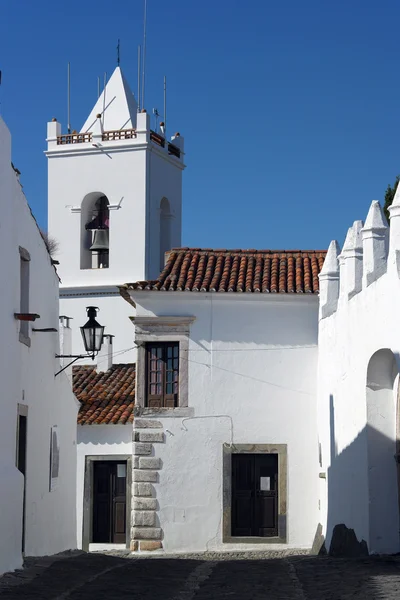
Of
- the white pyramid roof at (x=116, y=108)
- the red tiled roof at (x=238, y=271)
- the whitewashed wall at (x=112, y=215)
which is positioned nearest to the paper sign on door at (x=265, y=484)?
the red tiled roof at (x=238, y=271)

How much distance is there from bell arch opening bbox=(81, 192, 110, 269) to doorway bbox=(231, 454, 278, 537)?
13.2 metres

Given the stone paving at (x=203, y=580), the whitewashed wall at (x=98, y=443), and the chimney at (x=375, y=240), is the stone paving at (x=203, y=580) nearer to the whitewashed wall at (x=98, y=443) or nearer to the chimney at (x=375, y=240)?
the chimney at (x=375, y=240)

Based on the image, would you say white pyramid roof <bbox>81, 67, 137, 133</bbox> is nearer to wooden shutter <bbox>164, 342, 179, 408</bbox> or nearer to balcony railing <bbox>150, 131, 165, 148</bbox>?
balcony railing <bbox>150, 131, 165, 148</bbox>

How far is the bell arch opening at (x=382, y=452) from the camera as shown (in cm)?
1467

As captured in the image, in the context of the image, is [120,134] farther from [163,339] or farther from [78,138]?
[163,339]

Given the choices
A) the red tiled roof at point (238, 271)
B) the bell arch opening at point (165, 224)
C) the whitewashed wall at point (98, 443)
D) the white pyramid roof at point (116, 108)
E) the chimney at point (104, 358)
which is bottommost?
the whitewashed wall at point (98, 443)

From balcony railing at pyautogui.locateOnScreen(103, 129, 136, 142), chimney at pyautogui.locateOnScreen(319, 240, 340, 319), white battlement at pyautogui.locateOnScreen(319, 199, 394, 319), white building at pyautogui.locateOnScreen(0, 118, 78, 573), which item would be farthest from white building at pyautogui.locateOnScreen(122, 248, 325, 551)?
balcony railing at pyautogui.locateOnScreen(103, 129, 136, 142)

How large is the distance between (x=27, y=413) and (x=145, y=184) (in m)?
19.8

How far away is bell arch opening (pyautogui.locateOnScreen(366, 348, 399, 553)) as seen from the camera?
48.1ft

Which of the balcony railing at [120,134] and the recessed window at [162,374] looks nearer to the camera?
the recessed window at [162,374]

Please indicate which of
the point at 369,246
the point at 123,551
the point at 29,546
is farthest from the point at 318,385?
the point at 29,546

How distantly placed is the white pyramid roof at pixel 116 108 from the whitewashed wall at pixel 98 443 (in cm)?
1247

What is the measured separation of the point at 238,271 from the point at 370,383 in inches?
323

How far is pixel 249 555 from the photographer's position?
2081 centimetres
